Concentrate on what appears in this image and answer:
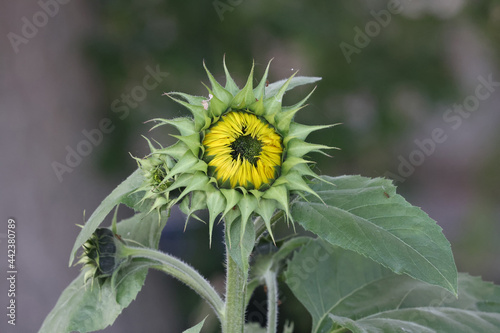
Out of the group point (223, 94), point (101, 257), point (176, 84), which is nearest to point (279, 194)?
point (223, 94)

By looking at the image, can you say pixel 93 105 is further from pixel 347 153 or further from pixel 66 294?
pixel 66 294

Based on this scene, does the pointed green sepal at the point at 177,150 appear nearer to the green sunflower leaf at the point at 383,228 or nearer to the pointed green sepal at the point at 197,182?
the pointed green sepal at the point at 197,182

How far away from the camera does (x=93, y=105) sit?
174 centimetres

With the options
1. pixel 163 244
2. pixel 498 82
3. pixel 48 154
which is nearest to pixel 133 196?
pixel 48 154

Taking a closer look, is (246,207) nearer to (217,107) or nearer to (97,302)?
(217,107)

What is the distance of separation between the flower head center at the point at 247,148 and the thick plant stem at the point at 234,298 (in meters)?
0.12

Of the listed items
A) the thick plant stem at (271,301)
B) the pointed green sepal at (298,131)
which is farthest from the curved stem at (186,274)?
the pointed green sepal at (298,131)

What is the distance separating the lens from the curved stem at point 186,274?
2.25 ft

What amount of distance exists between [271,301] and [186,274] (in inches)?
6.3

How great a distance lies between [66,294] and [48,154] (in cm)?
91

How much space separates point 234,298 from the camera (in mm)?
651

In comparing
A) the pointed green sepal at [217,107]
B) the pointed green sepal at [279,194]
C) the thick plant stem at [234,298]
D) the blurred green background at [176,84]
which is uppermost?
the blurred green background at [176,84]

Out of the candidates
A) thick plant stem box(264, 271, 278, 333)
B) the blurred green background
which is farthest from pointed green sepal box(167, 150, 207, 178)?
the blurred green background

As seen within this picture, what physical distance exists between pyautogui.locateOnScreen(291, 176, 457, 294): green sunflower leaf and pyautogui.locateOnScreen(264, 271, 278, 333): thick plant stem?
23cm
